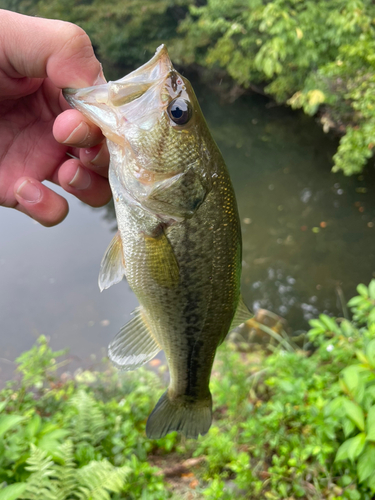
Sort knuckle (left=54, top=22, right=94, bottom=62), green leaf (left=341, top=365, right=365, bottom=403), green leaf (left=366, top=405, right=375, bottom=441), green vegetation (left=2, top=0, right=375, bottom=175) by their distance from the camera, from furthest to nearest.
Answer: green vegetation (left=2, top=0, right=375, bottom=175) < green leaf (left=341, top=365, right=365, bottom=403) < green leaf (left=366, top=405, right=375, bottom=441) < knuckle (left=54, top=22, right=94, bottom=62)

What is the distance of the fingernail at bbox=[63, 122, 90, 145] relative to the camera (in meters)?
1.32

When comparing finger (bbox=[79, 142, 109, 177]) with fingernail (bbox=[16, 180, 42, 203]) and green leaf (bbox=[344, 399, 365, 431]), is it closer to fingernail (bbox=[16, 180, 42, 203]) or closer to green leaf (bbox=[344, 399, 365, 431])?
fingernail (bbox=[16, 180, 42, 203])

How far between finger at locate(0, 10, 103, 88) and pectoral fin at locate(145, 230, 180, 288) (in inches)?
26.5

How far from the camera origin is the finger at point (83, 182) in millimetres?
1682

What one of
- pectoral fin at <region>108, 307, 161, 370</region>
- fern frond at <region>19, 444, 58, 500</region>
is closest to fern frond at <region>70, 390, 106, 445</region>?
fern frond at <region>19, 444, 58, 500</region>

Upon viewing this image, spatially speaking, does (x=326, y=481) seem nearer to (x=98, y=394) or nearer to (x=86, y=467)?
(x=86, y=467)

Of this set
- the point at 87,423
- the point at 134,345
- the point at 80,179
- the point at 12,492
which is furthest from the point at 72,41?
the point at 87,423

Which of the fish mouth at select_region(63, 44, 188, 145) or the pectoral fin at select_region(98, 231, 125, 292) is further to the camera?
the pectoral fin at select_region(98, 231, 125, 292)

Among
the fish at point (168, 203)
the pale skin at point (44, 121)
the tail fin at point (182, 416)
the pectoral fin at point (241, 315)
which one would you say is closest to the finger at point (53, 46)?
the pale skin at point (44, 121)

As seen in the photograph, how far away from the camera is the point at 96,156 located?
1589 mm

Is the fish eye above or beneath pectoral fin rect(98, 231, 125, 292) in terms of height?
above

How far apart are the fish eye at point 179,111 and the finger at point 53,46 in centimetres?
39

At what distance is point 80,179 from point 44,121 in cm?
40

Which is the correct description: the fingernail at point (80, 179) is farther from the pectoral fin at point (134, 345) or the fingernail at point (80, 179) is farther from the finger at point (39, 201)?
the pectoral fin at point (134, 345)
